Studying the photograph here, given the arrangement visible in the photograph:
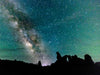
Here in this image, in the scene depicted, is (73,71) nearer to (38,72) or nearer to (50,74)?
(50,74)

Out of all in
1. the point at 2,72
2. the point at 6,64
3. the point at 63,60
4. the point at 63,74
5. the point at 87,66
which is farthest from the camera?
the point at 63,60

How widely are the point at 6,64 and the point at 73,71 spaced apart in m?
19.8

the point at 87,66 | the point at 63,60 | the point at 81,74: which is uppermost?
the point at 63,60

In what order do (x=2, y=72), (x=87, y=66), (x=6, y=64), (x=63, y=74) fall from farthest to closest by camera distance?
(x=87, y=66) < (x=63, y=74) < (x=6, y=64) < (x=2, y=72)

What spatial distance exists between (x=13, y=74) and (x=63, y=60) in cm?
1837

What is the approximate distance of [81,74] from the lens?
88.4ft

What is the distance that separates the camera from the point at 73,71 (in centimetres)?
2759

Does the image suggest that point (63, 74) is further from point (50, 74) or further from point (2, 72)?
point (2, 72)

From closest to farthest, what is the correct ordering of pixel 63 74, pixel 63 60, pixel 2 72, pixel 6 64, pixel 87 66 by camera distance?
pixel 2 72 → pixel 6 64 → pixel 63 74 → pixel 87 66 → pixel 63 60

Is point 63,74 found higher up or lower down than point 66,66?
lower down

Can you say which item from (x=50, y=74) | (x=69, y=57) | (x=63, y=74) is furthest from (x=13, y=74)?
(x=69, y=57)

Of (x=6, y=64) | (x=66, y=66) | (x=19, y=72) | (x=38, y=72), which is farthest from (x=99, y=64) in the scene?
(x=6, y=64)

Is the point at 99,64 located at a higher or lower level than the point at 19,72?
higher

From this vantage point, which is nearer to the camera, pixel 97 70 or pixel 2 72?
pixel 2 72
